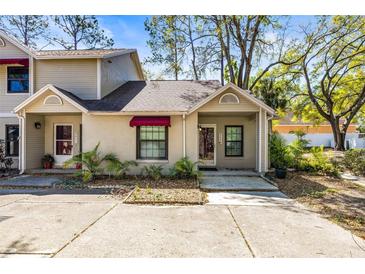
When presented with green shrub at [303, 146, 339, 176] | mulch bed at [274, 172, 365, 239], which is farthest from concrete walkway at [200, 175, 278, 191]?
green shrub at [303, 146, 339, 176]

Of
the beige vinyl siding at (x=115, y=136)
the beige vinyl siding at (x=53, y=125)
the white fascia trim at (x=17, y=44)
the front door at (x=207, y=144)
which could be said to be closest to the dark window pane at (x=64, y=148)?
the beige vinyl siding at (x=53, y=125)

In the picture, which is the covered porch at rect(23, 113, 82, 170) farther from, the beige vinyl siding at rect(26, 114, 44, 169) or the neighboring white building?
the neighboring white building

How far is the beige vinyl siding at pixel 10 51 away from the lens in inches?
526

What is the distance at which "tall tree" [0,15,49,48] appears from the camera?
22.9m

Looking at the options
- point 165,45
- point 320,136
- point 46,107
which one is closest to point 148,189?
point 46,107

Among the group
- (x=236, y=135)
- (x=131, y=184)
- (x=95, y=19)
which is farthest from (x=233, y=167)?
(x=95, y=19)

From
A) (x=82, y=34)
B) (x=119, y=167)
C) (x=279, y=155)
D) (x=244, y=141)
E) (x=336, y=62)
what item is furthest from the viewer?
(x=82, y=34)

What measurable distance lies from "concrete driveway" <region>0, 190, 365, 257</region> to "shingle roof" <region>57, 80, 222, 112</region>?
18.1 ft

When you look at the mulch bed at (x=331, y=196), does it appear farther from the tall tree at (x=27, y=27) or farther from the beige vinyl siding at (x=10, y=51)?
the tall tree at (x=27, y=27)

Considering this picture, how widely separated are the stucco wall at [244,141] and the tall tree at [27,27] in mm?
20505

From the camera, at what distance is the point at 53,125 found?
13320 millimetres

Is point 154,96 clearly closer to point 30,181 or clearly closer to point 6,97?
point 30,181

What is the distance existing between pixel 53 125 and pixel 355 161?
55.4 feet
